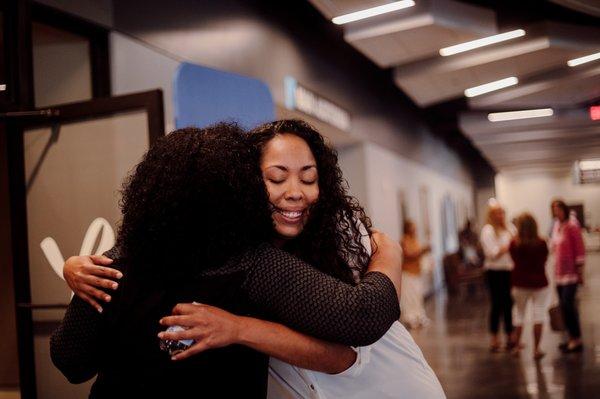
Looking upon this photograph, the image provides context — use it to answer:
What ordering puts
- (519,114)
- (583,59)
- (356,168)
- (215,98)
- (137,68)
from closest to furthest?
(215,98), (137,68), (583,59), (356,168), (519,114)

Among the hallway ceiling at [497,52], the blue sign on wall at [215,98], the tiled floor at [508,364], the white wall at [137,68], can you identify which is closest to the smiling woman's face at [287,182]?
the blue sign on wall at [215,98]

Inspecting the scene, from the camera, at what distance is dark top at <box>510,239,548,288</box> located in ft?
19.6

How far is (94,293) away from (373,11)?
4.89 meters

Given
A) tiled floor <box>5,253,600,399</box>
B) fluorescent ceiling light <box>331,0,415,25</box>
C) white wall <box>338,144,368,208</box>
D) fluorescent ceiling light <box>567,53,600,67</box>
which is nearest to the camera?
tiled floor <box>5,253,600,399</box>

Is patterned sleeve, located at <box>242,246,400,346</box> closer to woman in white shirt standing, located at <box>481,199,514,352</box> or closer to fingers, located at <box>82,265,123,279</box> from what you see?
fingers, located at <box>82,265,123,279</box>

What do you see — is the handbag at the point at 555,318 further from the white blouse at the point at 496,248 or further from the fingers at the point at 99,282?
the fingers at the point at 99,282

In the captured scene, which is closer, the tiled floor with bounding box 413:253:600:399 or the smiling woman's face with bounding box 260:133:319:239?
the smiling woman's face with bounding box 260:133:319:239

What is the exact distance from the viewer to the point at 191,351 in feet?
3.59

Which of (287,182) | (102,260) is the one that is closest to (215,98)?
(287,182)

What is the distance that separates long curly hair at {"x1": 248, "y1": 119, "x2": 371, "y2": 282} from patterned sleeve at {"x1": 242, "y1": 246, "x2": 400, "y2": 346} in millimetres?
232

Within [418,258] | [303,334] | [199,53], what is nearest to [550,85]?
[418,258]

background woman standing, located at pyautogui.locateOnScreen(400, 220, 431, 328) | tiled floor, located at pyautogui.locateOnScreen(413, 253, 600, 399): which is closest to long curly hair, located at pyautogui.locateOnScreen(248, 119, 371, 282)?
tiled floor, located at pyautogui.locateOnScreen(413, 253, 600, 399)

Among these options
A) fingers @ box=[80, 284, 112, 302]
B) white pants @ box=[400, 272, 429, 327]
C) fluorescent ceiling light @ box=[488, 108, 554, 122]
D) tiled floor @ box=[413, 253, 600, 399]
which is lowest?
tiled floor @ box=[413, 253, 600, 399]

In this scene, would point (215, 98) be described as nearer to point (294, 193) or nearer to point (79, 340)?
point (294, 193)
